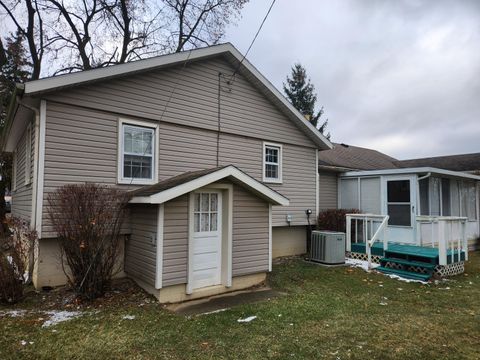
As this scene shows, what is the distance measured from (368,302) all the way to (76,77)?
743 cm

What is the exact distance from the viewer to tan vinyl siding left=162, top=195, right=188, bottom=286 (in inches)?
238

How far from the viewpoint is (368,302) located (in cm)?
619

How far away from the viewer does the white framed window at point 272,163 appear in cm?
1018

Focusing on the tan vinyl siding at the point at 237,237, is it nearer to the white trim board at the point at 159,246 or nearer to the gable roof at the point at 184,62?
the white trim board at the point at 159,246

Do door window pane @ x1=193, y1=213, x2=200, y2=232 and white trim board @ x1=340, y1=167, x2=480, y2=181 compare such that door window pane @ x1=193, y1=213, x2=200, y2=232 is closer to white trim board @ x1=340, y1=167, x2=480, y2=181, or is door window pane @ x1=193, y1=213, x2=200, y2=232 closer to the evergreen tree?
white trim board @ x1=340, y1=167, x2=480, y2=181

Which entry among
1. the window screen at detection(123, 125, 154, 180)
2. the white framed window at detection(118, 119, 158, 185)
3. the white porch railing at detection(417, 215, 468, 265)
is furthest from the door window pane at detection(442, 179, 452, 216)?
the window screen at detection(123, 125, 154, 180)

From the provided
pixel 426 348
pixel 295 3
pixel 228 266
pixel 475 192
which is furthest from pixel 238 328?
pixel 475 192

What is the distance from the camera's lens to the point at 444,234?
8133mm

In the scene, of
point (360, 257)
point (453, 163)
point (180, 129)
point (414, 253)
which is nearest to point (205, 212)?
point (180, 129)

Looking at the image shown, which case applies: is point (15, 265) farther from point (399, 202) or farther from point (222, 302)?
point (399, 202)

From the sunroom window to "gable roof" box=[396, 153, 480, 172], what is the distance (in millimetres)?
18409

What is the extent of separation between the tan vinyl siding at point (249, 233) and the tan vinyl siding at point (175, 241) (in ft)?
3.94

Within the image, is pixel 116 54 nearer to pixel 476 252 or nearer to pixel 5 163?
pixel 5 163

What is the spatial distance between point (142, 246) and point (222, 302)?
2013 millimetres
